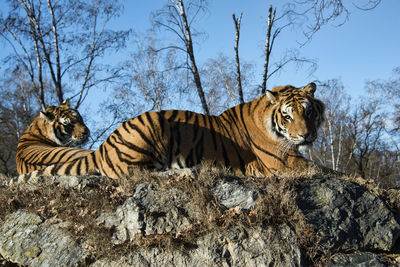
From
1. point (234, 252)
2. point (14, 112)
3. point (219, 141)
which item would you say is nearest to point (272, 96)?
point (219, 141)

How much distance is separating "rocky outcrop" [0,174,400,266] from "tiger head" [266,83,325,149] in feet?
2.20

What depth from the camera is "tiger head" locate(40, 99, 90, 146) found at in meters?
8.38

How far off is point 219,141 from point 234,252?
226cm

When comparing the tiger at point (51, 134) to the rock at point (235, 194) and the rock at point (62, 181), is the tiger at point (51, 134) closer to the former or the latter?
the rock at point (62, 181)

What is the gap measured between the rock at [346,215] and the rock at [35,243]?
119 inches

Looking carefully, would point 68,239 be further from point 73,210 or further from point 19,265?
point 19,265

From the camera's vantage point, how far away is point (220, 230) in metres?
4.46

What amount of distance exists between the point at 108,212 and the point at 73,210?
1.90 feet

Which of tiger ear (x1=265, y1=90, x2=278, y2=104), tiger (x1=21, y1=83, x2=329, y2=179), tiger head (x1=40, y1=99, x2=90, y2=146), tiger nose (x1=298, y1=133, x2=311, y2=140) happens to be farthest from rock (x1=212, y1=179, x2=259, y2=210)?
tiger head (x1=40, y1=99, x2=90, y2=146)

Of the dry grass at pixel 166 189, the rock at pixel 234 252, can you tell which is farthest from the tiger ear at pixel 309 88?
the rock at pixel 234 252

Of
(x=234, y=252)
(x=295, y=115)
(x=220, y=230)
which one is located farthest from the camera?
(x=295, y=115)

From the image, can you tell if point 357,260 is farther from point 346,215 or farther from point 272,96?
point 272,96

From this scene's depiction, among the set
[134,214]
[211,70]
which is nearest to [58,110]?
[134,214]

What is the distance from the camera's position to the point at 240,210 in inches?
179
